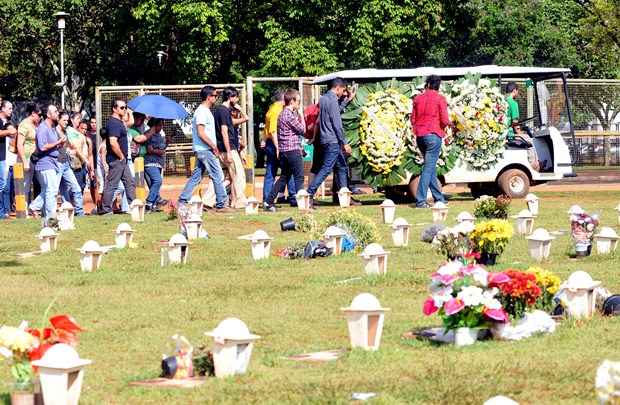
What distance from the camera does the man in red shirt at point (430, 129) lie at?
22891 millimetres

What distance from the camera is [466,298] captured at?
9016mm

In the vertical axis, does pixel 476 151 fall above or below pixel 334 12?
below

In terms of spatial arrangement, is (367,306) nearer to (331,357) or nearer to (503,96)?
(331,357)

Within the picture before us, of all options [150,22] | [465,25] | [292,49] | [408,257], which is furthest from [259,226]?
[465,25]

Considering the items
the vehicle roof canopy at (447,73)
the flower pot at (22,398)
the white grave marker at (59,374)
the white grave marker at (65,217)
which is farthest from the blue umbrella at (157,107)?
the white grave marker at (59,374)

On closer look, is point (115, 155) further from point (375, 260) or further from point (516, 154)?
point (375, 260)

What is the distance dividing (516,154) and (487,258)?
40.4ft

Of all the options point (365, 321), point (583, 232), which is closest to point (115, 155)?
point (583, 232)

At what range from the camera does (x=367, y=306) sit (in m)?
8.91

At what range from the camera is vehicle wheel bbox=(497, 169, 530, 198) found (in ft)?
84.5

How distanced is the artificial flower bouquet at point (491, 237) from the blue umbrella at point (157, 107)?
12.2m

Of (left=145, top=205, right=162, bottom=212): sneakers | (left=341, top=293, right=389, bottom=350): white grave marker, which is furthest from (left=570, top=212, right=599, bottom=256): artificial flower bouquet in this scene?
(left=145, top=205, right=162, bottom=212): sneakers

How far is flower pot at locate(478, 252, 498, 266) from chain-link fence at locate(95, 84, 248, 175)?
1416cm

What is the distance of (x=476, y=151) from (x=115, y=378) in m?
17.5
